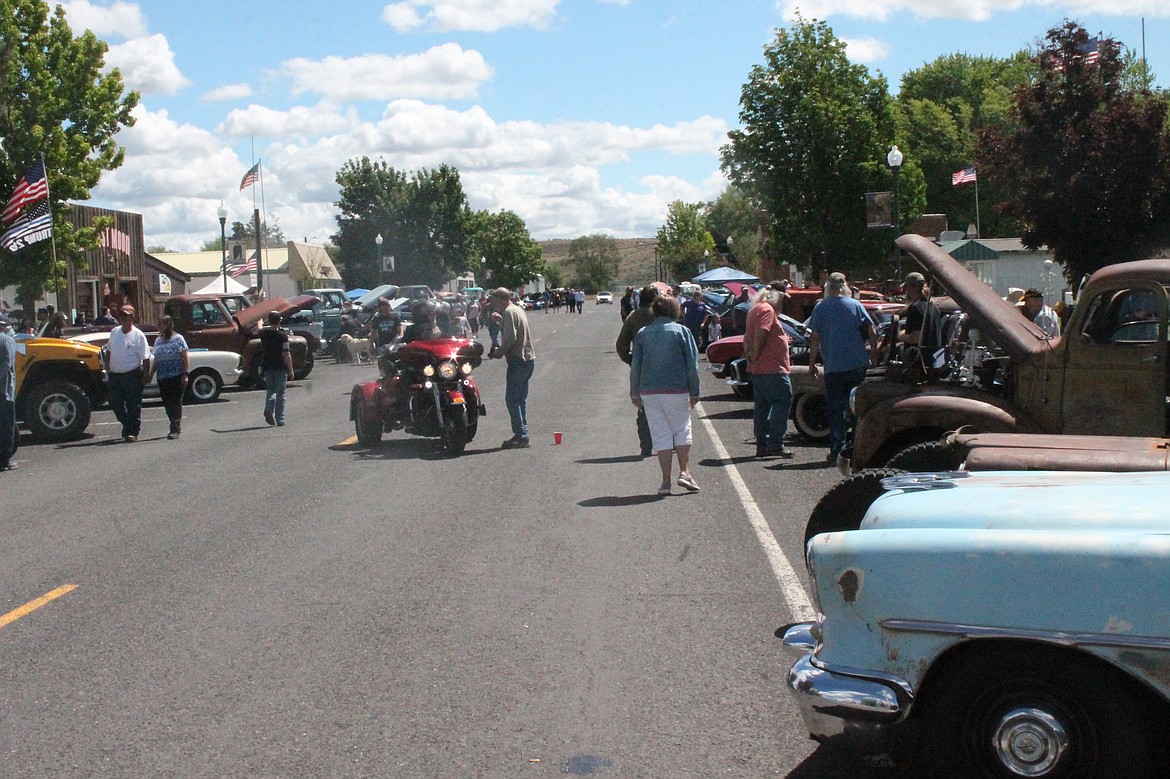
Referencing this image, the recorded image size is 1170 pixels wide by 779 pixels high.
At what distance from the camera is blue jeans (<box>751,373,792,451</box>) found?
520 inches

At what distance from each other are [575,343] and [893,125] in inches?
578

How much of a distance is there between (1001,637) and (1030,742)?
32cm

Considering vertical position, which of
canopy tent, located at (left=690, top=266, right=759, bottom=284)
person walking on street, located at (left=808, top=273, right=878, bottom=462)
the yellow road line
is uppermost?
canopy tent, located at (left=690, top=266, right=759, bottom=284)

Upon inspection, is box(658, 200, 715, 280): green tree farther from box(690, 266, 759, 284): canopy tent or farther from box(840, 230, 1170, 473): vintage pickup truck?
box(840, 230, 1170, 473): vintage pickup truck

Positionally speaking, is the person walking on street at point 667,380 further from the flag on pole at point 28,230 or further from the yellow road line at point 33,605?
the flag on pole at point 28,230

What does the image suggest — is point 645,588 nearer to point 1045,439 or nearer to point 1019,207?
point 1045,439

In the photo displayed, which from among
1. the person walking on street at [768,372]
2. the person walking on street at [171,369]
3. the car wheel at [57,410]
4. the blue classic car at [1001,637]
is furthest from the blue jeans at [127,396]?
the blue classic car at [1001,637]

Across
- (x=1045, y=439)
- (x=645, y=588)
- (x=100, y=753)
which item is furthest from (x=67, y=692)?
(x=1045, y=439)

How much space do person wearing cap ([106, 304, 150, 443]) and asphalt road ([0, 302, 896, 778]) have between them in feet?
10.3

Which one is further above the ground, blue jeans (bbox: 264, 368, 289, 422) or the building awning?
the building awning

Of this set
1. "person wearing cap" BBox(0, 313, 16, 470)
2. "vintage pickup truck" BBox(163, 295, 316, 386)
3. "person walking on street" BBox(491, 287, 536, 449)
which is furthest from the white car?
"person walking on street" BBox(491, 287, 536, 449)

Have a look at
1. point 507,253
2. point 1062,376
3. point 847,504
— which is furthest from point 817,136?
point 507,253

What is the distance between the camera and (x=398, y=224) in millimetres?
80062

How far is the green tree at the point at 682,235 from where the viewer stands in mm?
140875
